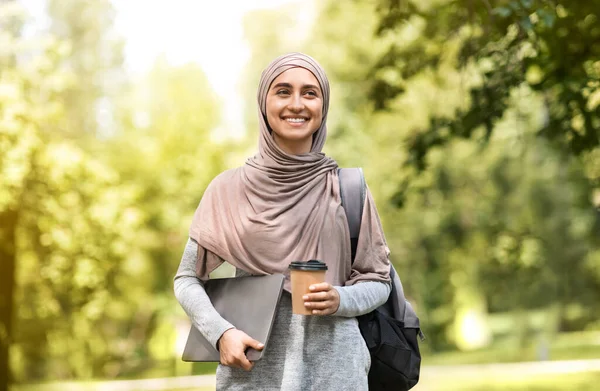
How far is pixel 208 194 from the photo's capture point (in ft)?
6.98

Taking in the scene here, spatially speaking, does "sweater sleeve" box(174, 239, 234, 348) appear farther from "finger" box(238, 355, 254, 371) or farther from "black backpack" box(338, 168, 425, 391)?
"black backpack" box(338, 168, 425, 391)

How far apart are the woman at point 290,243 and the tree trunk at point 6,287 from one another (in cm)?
1286

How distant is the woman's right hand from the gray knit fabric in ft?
0.11

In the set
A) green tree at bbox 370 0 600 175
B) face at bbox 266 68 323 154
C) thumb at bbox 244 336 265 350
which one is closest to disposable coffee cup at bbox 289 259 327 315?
thumb at bbox 244 336 265 350

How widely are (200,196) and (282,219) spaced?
1980 cm

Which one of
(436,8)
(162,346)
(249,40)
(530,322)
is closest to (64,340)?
(162,346)

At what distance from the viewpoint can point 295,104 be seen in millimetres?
2061

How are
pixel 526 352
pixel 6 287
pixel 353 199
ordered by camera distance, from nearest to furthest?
pixel 353 199
pixel 6 287
pixel 526 352

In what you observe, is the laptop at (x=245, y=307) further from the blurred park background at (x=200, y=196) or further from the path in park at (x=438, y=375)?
the path in park at (x=438, y=375)

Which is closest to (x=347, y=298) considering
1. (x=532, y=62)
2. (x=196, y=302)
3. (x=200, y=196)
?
(x=196, y=302)

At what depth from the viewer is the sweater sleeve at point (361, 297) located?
6.33 ft

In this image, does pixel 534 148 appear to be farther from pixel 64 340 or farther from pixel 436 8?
pixel 436 8

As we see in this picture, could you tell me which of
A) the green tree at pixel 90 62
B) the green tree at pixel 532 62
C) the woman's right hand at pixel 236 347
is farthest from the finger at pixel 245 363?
the green tree at pixel 90 62

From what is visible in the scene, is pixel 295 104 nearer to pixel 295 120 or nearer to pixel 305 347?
pixel 295 120
